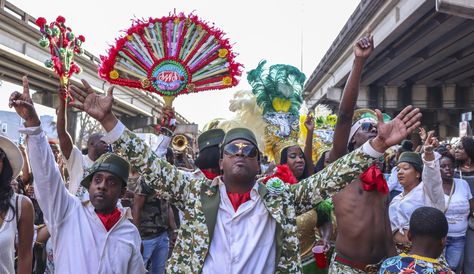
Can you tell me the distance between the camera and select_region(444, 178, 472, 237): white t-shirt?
241 inches

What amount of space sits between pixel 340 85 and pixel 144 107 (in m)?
17.3

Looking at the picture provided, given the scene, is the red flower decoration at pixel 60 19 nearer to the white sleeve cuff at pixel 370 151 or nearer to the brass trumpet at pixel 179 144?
the white sleeve cuff at pixel 370 151

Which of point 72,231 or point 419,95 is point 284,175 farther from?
point 419,95

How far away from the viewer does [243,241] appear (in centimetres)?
310

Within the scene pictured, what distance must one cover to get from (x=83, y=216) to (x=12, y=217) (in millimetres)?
447

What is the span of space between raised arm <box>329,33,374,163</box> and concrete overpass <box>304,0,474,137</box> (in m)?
5.95

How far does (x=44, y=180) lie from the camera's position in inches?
130

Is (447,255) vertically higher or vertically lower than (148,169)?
lower

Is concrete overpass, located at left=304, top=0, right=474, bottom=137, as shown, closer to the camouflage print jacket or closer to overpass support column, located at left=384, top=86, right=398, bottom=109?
overpass support column, located at left=384, top=86, right=398, bottom=109

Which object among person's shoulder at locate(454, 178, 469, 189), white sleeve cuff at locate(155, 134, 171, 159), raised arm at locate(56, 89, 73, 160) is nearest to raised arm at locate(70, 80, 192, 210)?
raised arm at locate(56, 89, 73, 160)

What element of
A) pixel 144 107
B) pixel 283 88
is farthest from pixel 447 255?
pixel 144 107

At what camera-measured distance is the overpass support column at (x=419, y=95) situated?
81.0ft

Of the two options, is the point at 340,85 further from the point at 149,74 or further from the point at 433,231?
the point at 433,231

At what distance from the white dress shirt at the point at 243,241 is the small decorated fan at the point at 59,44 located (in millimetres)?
1777
